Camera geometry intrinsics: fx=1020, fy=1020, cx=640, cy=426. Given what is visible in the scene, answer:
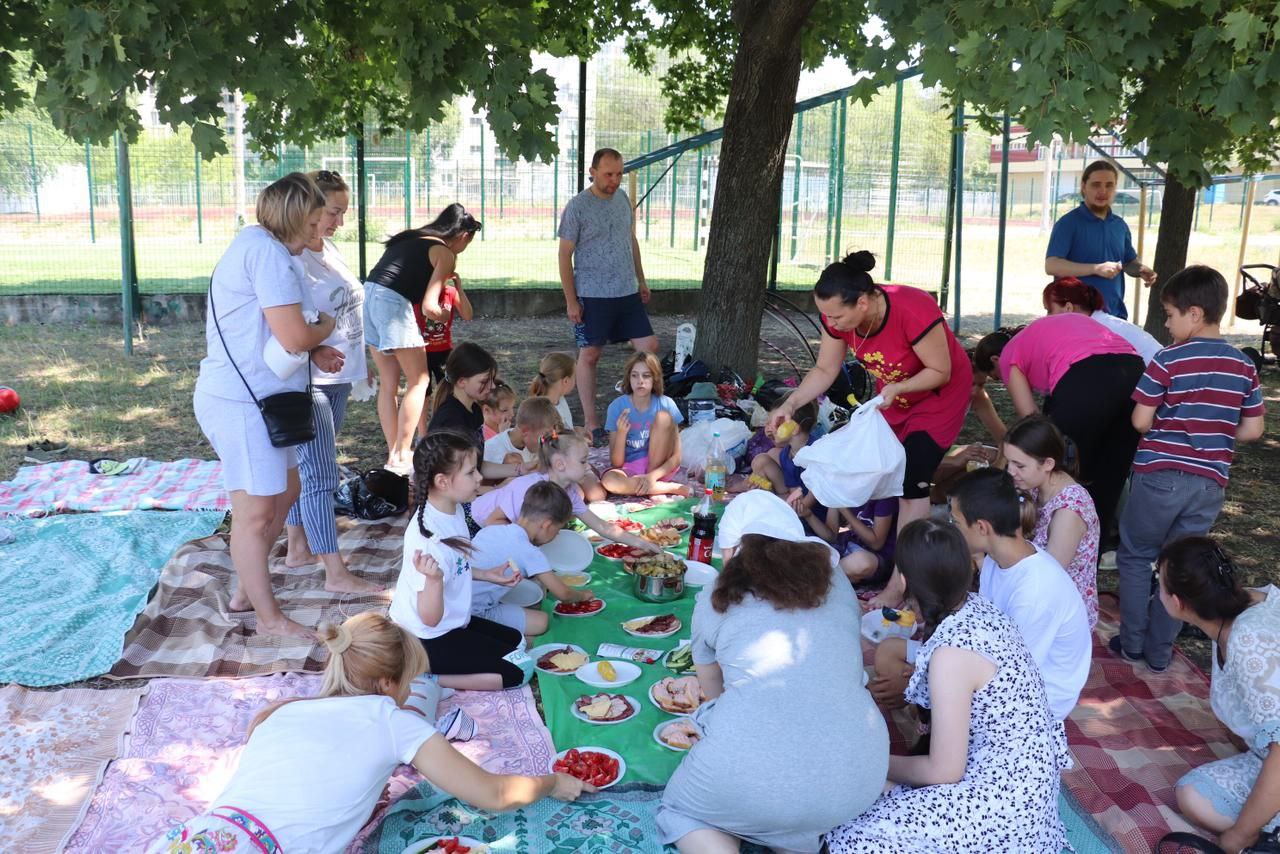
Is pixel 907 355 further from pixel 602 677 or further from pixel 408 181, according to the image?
pixel 408 181

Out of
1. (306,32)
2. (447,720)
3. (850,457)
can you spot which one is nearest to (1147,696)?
(850,457)

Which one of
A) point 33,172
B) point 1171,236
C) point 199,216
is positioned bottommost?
point 1171,236

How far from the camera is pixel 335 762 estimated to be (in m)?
2.45

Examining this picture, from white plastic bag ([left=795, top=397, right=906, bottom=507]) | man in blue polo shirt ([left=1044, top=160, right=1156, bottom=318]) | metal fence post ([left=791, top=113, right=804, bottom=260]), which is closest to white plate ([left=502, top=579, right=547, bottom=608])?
white plastic bag ([left=795, top=397, right=906, bottom=507])

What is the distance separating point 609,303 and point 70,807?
485 centimetres

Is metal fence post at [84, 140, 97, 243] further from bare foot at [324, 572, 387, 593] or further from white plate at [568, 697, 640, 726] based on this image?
white plate at [568, 697, 640, 726]

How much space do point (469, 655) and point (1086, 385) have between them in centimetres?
288

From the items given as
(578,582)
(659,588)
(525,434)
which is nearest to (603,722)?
(659,588)

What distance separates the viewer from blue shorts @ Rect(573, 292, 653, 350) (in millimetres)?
7242

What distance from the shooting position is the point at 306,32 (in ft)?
17.0

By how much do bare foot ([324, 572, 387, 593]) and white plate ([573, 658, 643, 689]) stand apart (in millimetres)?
1244

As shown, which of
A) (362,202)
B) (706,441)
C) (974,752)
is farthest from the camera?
(362,202)

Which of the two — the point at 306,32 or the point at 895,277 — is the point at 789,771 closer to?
the point at 306,32

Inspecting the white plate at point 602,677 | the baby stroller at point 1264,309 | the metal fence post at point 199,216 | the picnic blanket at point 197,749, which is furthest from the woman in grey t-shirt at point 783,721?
the metal fence post at point 199,216
